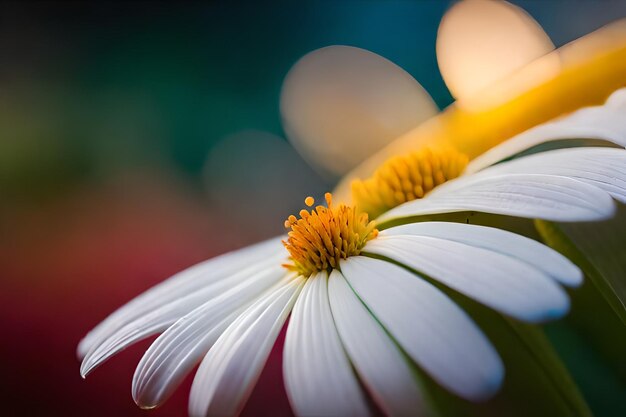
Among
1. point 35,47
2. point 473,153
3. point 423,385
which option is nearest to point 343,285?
point 423,385

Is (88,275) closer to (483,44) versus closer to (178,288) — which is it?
(178,288)

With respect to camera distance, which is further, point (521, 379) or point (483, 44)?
point (483, 44)

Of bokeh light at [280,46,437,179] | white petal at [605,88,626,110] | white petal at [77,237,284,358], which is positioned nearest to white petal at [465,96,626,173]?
white petal at [605,88,626,110]

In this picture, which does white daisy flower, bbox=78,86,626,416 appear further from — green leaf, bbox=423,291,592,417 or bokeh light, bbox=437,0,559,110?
bokeh light, bbox=437,0,559,110

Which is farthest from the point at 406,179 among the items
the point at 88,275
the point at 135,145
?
the point at 135,145

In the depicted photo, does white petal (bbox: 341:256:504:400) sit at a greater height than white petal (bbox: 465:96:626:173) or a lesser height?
lesser

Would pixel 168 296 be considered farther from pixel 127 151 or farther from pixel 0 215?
pixel 127 151

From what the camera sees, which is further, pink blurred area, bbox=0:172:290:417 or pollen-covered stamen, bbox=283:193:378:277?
pink blurred area, bbox=0:172:290:417
